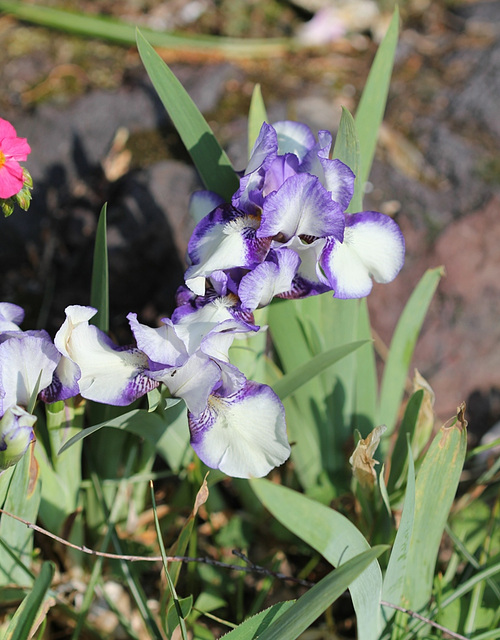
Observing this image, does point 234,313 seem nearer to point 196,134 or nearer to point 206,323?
point 206,323

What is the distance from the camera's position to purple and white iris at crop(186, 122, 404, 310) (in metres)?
0.90

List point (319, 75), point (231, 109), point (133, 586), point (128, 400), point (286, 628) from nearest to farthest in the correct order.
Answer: point (286, 628)
point (128, 400)
point (133, 586)
point (231, 109)
point (319, 75)

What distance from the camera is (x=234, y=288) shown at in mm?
967

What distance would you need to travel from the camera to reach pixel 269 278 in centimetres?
92

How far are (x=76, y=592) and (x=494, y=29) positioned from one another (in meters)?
2.31

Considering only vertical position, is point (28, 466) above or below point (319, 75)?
below

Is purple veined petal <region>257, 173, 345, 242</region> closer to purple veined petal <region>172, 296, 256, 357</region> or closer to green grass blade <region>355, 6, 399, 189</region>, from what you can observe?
purple veined petal <region>172, 296, 256, 357</region>

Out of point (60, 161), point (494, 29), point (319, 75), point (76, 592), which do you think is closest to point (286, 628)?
point (76, 592)

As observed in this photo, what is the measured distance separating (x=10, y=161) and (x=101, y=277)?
253 mm

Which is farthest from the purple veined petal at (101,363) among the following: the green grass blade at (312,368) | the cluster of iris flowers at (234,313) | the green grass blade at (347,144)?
the green grass blade at (347,144)

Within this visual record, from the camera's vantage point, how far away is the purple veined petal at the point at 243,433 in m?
0.94

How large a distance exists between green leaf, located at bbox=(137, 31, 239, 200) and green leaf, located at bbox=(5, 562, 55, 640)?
681mm

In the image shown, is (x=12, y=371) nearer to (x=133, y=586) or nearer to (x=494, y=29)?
(x=133, y=586)

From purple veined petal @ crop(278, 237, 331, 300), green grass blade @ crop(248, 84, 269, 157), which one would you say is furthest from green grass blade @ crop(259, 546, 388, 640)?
green grass blade @ crop(248, 84, 269, 157)
